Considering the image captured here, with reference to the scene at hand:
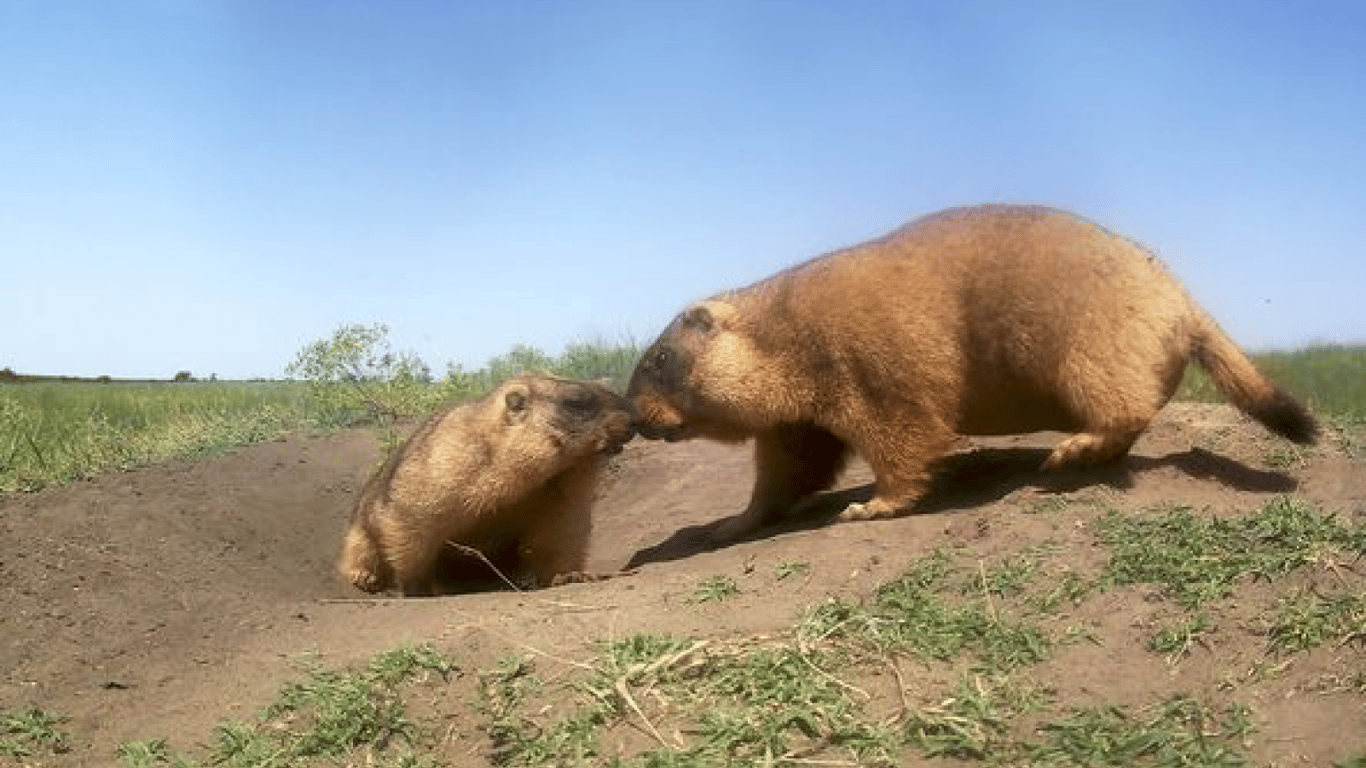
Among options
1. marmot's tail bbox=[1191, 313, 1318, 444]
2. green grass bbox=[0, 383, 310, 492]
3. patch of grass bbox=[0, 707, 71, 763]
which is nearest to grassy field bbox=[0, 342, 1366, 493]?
green grass bbox=[0, 383, 310, 492]

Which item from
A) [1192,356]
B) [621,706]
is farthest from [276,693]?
[1192,356]

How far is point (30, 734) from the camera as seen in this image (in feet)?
14.9

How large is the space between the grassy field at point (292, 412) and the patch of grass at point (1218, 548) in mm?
3920

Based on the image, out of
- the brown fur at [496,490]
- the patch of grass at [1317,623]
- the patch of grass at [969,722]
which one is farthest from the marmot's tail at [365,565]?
the patch of grass at [1317,623]

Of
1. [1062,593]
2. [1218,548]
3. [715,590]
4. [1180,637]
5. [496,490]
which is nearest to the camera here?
[1180,637]

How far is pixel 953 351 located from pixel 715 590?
204 cm

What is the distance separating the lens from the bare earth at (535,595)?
3771mm

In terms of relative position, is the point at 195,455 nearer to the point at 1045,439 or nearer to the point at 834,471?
the point at 834,471

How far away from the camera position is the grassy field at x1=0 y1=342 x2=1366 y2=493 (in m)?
9.75

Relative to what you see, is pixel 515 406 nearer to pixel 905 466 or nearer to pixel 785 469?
pixel 785 469

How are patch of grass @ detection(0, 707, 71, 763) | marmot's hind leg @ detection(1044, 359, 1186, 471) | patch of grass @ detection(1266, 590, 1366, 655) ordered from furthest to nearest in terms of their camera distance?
marmot's hind leg @ detection(1044, 359, 1186, 471) < patch of grass @ detection(0, 707, 71, 763) < patch of grass @ detection(1266, 590, 1366, 655)

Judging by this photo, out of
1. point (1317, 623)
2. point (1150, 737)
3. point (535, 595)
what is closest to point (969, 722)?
point (1150, 737)

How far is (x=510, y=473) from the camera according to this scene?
6812 millimetres

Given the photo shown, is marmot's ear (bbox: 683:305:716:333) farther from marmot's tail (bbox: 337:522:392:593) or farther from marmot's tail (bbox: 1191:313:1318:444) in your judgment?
marmot's tail (bbox: 1191:313:1318:444)
